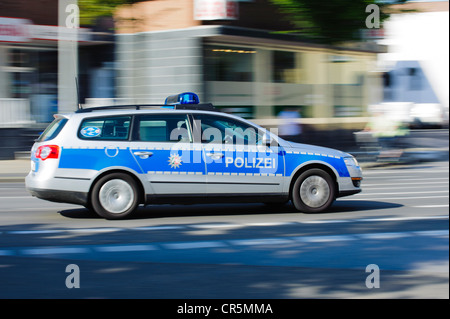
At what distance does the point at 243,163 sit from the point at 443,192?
5.78m

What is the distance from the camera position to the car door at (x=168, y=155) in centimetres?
934

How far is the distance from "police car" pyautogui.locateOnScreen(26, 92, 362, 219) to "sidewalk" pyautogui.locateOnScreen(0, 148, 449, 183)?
790 centimetres

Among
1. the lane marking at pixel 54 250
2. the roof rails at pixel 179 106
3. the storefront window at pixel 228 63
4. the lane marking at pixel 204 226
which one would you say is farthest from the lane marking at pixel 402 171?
the lane marking at pixel 54 250

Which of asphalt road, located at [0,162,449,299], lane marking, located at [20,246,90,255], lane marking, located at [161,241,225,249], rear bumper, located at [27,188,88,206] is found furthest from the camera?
rear bumper, located at [27,188,88,206]

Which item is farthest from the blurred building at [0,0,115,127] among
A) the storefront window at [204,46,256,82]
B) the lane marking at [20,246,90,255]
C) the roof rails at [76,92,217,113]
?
the lane marking at [20,246,90,255]

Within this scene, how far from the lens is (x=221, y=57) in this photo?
76.9ft

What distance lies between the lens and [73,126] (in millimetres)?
9242

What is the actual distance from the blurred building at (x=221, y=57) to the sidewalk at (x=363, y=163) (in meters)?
3.68

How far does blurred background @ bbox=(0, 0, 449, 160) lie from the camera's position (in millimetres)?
18969

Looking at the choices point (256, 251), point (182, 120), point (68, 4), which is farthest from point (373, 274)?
point (68, 4)

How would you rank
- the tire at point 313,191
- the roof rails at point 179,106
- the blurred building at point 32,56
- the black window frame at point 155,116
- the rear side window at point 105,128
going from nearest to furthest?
the rear side window at point 105,128, the black window frame at point 155,116, the roof rails at point 179,106, the tire at point 313,191, the blurred building at point 32,56

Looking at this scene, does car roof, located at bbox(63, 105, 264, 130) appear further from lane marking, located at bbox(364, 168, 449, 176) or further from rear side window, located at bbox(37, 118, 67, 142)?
lane marking, located at bbox(364, 168, 449, 176)

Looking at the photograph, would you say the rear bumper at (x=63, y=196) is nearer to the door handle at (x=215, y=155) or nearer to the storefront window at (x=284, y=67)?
the door handle at (x=215, y=155)

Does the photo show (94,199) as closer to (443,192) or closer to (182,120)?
(182,120)
